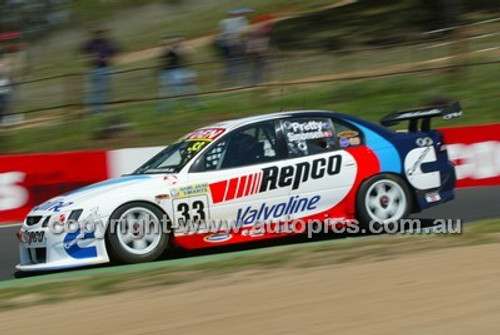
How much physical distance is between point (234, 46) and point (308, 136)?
9064mm

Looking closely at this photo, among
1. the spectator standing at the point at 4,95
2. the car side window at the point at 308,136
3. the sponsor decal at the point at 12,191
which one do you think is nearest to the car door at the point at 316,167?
the car side window at the point at 308,136

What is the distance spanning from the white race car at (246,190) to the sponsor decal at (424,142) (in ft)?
0.03

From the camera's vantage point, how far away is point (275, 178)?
29.1 feet

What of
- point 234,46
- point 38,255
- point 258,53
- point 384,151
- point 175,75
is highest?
point 234,46

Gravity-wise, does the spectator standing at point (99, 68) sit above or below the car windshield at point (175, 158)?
above

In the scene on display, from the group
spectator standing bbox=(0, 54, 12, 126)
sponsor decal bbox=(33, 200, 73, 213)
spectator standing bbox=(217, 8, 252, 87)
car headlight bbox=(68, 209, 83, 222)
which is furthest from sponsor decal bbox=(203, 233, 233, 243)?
spectator standing bbox=(217, 8, 252, 87)

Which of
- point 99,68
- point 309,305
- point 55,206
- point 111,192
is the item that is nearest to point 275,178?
point 111,192

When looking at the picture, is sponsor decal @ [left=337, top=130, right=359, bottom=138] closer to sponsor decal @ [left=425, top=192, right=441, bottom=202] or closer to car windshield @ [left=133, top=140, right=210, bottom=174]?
sponsor decal @ [left=425, top=192, right=441, bottom=202]

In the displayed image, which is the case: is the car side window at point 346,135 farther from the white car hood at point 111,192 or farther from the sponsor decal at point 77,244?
the sponsor decal at point 77,244

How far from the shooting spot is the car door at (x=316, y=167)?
29.4 ft

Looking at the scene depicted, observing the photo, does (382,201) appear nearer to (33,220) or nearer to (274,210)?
(274,210)

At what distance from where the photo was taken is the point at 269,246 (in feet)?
30.1

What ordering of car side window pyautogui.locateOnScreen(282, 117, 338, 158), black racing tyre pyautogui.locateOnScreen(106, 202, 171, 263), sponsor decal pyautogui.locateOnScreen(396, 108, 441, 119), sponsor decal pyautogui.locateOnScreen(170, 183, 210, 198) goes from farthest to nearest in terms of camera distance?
sponsor decal pyautogui.locateOnScreen(396, 108, 441, 119) → car side window pyautogui.locateOnScreen(282, 117, 338, 158) → sponsor decal pyautogui.locateOnScreen(170, 183, 210, 198) → black racing tyre pyautogui.locateOnScreen(106, 202, 171, 263)

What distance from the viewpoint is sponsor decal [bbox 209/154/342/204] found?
867cm
